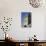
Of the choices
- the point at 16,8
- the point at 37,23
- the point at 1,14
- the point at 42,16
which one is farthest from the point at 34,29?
the point at 1,14

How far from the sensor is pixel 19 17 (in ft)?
14.3

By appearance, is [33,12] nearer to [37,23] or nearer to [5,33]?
[37,23]

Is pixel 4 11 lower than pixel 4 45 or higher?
higher

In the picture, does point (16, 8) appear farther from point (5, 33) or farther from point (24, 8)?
point (5, 33)

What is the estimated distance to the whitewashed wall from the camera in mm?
4309

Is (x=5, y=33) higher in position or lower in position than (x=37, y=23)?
lower

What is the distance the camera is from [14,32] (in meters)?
4.32

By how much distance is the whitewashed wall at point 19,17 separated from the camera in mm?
4309

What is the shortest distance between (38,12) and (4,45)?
1544 millimetres

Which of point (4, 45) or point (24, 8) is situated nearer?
point (4, 45)

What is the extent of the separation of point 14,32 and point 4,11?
0.76 metres

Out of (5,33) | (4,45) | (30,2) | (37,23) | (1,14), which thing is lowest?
(4,45)

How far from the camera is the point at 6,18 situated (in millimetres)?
4312

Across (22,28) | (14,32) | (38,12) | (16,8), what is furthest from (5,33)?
(38,12)
